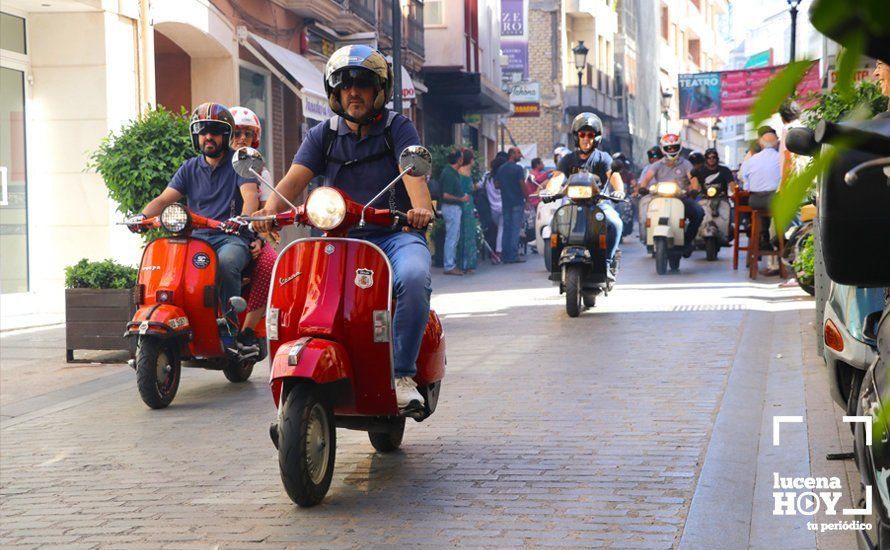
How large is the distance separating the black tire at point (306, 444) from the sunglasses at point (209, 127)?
3.57 metres

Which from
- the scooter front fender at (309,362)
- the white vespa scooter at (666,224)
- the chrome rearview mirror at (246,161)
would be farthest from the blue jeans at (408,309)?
the white vespa scooter at (666,224)

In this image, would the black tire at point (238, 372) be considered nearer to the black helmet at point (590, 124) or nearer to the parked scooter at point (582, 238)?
the parked scooter at point (582, 238)

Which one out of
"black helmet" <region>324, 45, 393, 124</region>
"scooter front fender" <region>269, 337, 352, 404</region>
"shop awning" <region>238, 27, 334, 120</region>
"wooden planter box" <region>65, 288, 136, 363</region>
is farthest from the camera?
"shop awning" <region>238, 27, 334, 120</region>

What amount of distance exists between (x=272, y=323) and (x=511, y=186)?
16765 millimetres

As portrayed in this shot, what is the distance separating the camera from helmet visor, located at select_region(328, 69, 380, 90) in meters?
5.45

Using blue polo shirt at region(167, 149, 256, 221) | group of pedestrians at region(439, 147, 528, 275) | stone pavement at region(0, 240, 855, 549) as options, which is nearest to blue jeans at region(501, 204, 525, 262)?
group of pedestrians at region(439, 147, 528, 275)

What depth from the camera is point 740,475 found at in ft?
17.6

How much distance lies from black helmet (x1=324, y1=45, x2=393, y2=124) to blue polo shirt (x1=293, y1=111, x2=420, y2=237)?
0.10 metres

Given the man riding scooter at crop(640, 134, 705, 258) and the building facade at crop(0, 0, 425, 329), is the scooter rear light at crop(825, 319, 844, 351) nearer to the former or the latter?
the building facade at crop(0, 0, 425, 329)

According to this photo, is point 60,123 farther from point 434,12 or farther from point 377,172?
point 434,12

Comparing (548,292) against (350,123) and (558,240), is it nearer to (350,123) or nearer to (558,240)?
(558,240)

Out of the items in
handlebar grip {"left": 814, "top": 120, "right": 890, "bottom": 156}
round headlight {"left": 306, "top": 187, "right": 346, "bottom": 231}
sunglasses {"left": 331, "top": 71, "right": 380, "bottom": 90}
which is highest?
sunglasses {"left": 331, "top": 71, "right": 380, "bottom": 90}

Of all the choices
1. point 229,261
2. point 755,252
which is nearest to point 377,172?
point 229,261

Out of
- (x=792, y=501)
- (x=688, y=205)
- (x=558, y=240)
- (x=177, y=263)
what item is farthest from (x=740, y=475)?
(x=688, y=205)
